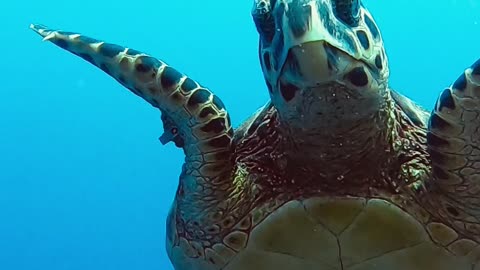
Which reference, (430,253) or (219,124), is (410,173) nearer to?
(430,253)

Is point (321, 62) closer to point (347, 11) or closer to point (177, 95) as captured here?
point (347, 11)

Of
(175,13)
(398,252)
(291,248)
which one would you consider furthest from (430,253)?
(175,13)

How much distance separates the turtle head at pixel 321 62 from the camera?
141 centimetres

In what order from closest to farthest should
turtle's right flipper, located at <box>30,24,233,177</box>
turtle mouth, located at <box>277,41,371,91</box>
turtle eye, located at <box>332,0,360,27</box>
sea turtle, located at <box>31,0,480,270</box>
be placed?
turtle mouth, located at <box>277,41,371,91</box> → turtle eye, located at <box>332,0,360,27</box> → sea turtle, located at <box>31,0,480,270</box> → turtle's right flipper, located at <box>30,24,233,177</box>

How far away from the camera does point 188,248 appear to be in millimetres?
2230

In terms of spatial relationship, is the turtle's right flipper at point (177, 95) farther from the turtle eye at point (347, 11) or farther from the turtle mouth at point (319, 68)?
the turtle eye at point (347, 11)

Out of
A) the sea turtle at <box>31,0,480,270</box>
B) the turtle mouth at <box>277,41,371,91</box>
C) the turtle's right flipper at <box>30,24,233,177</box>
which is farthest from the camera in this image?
the turtle's right flipper at <box>30,24,233,177</box>

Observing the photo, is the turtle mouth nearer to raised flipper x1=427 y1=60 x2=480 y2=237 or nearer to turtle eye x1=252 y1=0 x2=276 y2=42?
turtle eye x1=252 y1=0 x2=276 y2=42

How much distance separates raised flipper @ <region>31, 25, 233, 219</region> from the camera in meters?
1.90

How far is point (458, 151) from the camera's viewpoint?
1795mm

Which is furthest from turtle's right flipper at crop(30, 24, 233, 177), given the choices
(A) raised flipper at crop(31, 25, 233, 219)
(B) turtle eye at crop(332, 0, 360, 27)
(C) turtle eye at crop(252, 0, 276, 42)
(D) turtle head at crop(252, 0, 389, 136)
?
(B) turtle eye at crop(332, 0, 360, 27)

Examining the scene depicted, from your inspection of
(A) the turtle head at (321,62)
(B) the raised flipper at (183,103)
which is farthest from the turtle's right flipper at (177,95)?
(A) the turtle head at (321,62)

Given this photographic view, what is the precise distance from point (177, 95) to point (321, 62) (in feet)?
1.90

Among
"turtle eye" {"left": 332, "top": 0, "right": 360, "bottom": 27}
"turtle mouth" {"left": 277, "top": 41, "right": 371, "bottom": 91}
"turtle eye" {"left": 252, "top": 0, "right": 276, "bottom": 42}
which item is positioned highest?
"turtle eye" {"left": 252, "top": 0, "right": 276, "bottom": 42}
